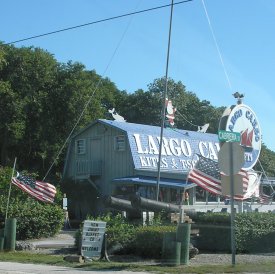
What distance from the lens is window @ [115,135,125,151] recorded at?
123 ft

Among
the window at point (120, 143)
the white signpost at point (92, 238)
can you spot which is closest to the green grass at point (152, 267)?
the white signpost at point (92, 238)

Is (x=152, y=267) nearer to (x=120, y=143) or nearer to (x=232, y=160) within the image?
(x=232, y=160)

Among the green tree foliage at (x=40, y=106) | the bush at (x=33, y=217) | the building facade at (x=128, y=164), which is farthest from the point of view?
the green tree foliage at (x=40, y=106)

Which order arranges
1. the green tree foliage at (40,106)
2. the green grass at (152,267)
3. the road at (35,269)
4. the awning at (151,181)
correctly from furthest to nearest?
the green tree foliage at (40,106) < the awning at (151,181) < the green grass at (152,267) < the road at (35,269)

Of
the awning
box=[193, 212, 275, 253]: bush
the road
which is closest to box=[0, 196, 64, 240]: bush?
the awning

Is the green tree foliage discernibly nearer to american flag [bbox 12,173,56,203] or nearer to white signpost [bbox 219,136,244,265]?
american flag [bbox 12,173,56,203]

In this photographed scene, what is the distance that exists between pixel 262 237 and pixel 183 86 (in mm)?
43408

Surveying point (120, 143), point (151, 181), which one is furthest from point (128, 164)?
point (151, 181)

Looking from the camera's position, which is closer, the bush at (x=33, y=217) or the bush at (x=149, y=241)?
the bush at (x=149, y=241)

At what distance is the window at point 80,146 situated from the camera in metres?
41.2

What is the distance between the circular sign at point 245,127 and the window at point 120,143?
16.3 metres

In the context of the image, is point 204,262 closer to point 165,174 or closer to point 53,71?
point 165,174

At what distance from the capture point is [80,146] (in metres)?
41.6

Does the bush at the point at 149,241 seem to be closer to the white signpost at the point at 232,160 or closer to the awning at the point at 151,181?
the white signpost at the point at 232,160
